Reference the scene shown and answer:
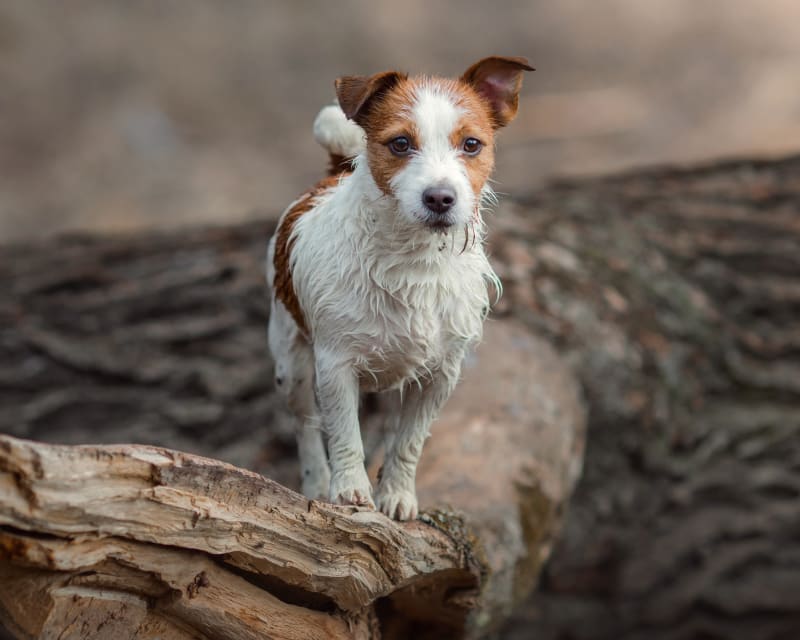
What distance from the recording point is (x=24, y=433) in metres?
5.04

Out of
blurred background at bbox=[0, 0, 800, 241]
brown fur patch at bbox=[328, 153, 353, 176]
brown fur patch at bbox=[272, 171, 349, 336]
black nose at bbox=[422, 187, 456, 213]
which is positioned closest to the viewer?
black nose at bbox=[422, 187, 456, 213]

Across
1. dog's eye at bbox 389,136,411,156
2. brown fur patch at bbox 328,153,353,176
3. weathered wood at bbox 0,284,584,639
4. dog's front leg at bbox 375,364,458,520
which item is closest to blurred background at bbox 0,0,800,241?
brown fur patch at bbox 328,153,353,176

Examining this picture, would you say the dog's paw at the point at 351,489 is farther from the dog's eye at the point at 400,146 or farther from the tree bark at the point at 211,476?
the dog's eye at the point at 400,146

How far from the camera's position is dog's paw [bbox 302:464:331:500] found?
11.3ft

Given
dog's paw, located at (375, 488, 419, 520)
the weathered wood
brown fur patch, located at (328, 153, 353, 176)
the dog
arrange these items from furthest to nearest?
brown fur patch, located at (328, 153, 353, 176) → dog's paw, located at (375, 488, 419, 520) → the dog → the weathered wood

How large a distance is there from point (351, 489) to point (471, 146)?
1050mm

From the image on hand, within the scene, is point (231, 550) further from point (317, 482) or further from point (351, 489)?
point (317, 482)

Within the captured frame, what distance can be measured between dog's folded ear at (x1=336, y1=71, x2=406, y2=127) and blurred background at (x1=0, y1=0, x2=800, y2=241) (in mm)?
7100

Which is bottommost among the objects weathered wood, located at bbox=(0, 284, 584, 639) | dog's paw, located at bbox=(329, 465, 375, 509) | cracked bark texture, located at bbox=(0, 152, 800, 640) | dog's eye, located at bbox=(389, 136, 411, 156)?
weathered wood, located at bbox=(0, 284, 584, 639)

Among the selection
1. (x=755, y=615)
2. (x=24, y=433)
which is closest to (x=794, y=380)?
→ (x=755, y=615)

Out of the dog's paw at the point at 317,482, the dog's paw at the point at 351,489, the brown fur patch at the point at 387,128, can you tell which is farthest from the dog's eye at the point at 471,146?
the dog's paw at the point at 317,482

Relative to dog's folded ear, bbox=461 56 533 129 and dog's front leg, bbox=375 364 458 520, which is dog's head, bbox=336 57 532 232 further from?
dog's front leg, bbox=375 364 458 520

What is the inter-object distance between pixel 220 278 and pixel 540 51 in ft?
24.7

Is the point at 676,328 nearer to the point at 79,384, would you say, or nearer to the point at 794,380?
the point at 794,380
